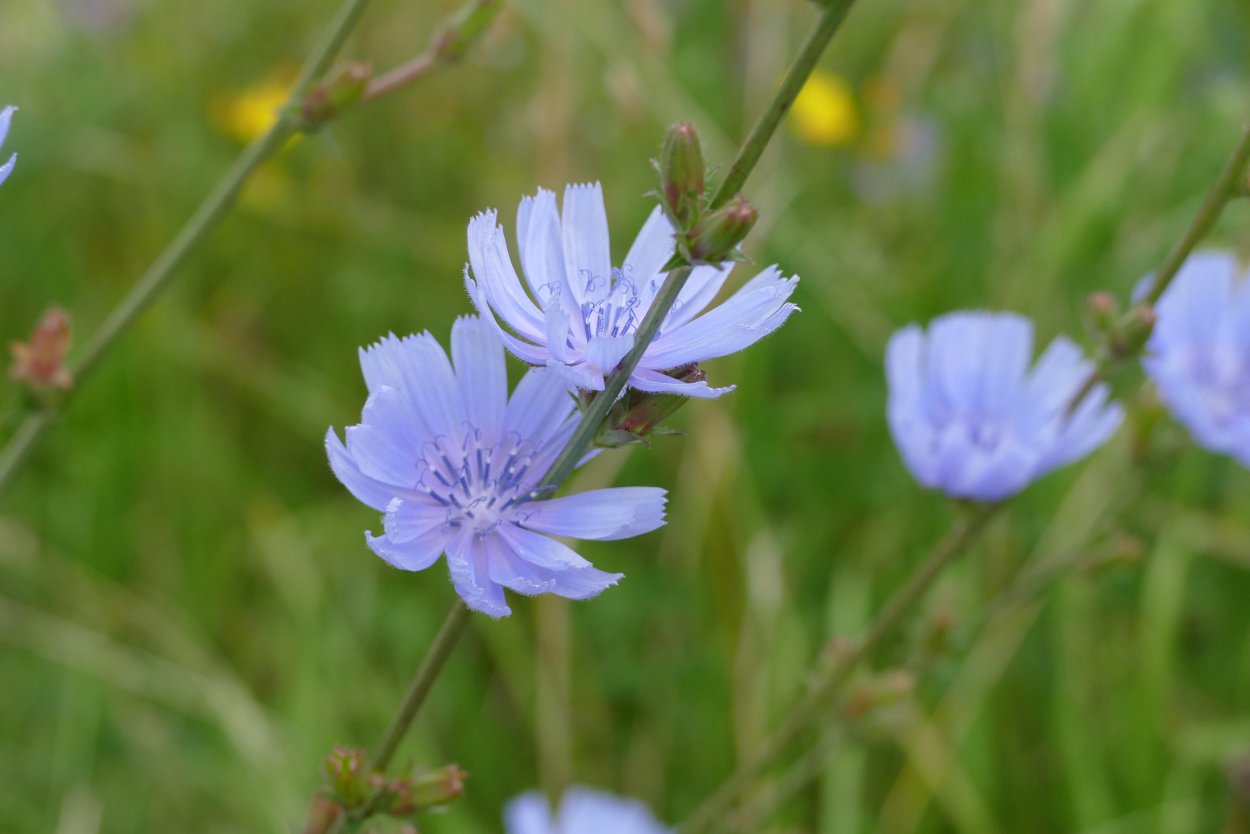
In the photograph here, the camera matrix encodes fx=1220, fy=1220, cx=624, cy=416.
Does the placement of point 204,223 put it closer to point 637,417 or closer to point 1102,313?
point 637,417

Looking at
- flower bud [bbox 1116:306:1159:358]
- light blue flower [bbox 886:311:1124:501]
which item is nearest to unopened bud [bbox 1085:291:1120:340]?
flower bud [bbox 1116:306:1159:358]

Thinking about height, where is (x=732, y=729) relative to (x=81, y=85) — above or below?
below

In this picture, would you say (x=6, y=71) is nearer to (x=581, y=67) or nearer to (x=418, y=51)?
(x=418, y=51)

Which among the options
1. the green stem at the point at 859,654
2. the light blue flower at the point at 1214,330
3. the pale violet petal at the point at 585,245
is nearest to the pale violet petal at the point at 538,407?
the pale violet petal at the point at 585,245

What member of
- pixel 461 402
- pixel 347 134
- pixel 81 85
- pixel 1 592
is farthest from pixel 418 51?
pixel 461 402

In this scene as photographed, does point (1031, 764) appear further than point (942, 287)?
No

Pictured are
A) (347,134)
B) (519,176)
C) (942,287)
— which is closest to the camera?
(942,287)

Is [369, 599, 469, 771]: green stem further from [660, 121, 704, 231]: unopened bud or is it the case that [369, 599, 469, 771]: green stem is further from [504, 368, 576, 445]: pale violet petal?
[660, 121, 704, 231]: unopened bud
